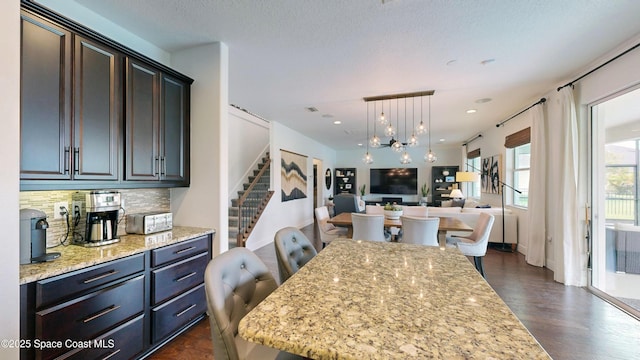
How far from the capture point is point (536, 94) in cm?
398

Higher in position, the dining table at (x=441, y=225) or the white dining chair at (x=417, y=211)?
the white dining chair at (x=417, y=211)

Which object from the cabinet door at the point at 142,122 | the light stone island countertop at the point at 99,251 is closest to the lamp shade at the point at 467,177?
the light stone island countertop at the point at 99,251

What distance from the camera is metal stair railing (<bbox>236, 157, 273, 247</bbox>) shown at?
4395 millimetres

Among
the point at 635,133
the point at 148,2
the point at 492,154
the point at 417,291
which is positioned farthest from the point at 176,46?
the point at 492,154

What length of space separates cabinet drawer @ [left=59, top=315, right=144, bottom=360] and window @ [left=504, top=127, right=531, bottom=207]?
19.2 ft

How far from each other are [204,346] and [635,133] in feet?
15.4

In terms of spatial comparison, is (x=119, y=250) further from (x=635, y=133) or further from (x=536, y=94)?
(x=536, y=94)

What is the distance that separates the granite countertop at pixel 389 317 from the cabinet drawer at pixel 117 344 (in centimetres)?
143

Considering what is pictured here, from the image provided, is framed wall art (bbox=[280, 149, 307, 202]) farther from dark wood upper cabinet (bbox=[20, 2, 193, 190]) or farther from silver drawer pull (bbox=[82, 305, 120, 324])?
silver drawer pull (bbox=[82, 305, 120, 324])

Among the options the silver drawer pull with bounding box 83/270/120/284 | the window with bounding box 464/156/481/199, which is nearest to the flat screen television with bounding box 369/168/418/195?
the window with bounding box 464/156/481/199

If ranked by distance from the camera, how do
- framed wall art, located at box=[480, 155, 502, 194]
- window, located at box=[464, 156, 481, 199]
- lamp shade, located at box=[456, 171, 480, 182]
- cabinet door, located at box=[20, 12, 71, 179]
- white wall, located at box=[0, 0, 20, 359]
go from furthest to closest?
window, located at box=[464, 156, 481, 199] → lamp shade, located at box=[456, 171, 480, 182] → framed wall art, located at box=[480, 155, 502, 194] → cabinet door, located at box=[20, 12, 71, 179] → white wall, located at box=[0, 0, 20, 359]

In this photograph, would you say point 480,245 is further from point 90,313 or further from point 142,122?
point 142,122

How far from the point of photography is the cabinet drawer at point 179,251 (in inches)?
76.8

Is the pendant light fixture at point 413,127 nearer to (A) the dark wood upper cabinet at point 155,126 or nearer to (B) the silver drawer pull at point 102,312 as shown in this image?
(A) the dark wood upper cabinet at point 155,126
